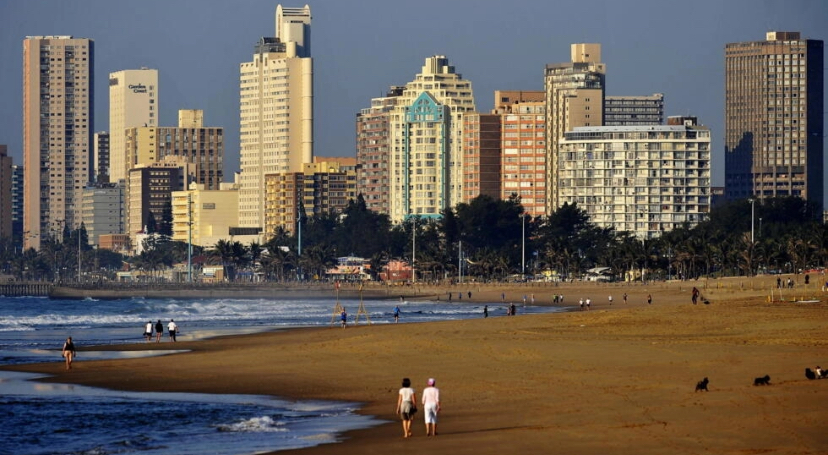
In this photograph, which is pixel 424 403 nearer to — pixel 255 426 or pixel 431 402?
pixel 431 402

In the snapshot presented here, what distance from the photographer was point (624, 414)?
114 feet

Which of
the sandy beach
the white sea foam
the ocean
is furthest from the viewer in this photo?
the white sea foam

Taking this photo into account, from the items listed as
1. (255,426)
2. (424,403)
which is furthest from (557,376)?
(424,403)

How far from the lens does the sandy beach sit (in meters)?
31.8

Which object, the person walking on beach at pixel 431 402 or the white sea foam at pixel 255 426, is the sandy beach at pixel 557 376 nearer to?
the person walking on beach at pixel 431 402

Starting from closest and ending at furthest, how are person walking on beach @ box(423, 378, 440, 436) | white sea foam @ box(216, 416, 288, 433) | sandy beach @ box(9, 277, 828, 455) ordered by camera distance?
sandy beach @ box(9, 277, 828, 455)
person walking on beach @ box(423, 378, 440, 436)
white sea foam @ box(216, 416, 288, 433)

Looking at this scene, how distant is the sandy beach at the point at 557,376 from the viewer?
31766mm

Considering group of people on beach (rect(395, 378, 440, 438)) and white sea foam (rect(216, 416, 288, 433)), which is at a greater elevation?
group of people on beach (rect(395, 378, 440, 438))

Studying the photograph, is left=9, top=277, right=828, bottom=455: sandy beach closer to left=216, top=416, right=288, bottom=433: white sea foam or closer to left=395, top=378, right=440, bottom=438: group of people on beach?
left=395, top=378, right=440, bottom=438: group of people on beach

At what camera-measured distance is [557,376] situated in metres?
44.4

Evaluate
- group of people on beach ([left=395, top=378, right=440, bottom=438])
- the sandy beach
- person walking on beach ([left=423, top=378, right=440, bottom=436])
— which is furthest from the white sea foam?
person walking on beach ([left=423, top=378, right=440, bottom=436])

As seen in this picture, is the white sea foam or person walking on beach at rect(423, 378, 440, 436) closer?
person walking on beach at rect(423, 378, 440, 436)

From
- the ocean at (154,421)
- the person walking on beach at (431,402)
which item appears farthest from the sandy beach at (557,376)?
the ocean at (154,421)

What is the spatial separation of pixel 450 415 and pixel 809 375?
1011cm
